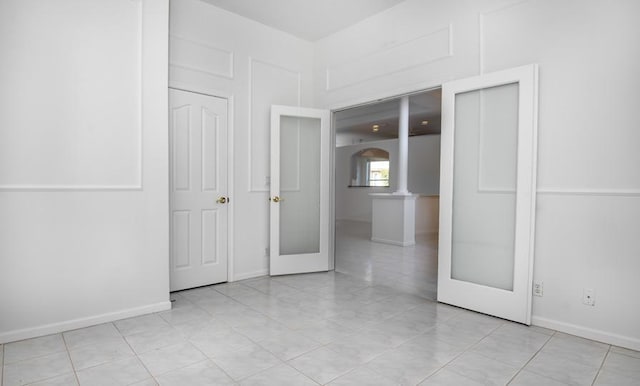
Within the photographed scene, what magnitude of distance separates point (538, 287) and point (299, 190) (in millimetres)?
2843

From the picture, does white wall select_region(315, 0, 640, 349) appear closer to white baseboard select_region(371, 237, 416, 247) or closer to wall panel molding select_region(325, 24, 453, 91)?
wall panel molding select_region(325, 24, 453, 91)

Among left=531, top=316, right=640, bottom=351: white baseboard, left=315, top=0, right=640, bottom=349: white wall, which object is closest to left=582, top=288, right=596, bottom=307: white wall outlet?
left=315, top=0, right=640, bottom=349: white wall

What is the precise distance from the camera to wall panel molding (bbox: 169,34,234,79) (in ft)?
12.2

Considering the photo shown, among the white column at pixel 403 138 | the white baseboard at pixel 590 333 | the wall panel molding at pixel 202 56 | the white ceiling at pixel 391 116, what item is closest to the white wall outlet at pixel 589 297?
the white baseboard at pixel 590 333

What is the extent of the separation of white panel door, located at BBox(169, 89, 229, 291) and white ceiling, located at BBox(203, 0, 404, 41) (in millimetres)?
1102

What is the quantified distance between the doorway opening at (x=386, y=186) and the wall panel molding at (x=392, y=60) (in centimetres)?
32

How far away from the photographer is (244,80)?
4293 mm

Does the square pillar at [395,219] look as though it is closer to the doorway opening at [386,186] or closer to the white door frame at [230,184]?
the doorway opening at [386,186]

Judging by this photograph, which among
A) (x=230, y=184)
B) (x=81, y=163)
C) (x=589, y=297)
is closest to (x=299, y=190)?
(x=230, y=184)

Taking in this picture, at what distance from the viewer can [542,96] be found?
9.43 feet

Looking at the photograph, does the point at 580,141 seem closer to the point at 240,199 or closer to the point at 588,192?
the point at 588,192

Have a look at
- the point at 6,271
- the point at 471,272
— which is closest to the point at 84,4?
the point at 6,271

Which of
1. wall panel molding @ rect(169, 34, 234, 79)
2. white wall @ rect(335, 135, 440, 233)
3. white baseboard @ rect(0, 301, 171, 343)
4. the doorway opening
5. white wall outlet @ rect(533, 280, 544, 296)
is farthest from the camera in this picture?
white wall @ rect(335, 135, 440, 233)

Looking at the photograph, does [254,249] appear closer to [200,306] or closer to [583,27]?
[200,306]
